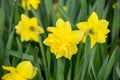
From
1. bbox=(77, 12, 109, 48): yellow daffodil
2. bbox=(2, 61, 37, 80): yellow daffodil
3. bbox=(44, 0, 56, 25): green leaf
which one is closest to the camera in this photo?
bbox=(2, 61, 37, 80): yellow daffodil

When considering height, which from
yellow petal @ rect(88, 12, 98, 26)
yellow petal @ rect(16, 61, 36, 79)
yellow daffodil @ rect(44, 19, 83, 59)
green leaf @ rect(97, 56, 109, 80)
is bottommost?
green leaf @ rect(97, 56, 109, 80)

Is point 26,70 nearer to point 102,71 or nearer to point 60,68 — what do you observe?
point 60,68

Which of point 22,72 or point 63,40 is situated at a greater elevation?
point 63,40

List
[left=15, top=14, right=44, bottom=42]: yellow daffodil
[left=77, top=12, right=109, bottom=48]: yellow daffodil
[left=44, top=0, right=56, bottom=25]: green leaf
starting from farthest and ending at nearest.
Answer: [left=44, top=0, right=56, bottom=25]: green leaf → [left=15, top=14, right=44, bottom=42]: yellow daffodil → [left=77, top=12, right=109, bottom=48]: yellow daffodil

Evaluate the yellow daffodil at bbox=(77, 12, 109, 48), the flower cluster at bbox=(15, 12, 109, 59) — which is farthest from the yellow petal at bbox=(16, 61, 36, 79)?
the yellow daffodil at bbox=(77, 12, 109, 48)

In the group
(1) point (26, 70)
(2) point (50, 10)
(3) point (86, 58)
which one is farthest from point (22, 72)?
(2) point (50, 10)

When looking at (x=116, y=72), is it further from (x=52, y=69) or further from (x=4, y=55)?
(x=4, y=55)

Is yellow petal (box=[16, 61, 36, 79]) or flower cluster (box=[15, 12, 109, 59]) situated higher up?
flower cluster (box=[15, 12, 109, 59])

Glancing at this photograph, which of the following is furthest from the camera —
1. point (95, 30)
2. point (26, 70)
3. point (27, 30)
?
point (27, 30)

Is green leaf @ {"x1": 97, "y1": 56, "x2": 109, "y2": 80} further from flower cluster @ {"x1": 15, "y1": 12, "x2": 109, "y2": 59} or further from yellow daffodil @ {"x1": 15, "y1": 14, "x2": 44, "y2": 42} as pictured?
yellow daffodil @ {"x1": 15, "y1": 14, "x2": 44, "y2": 42}
